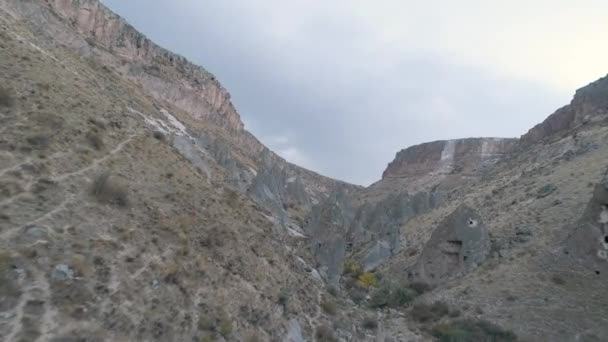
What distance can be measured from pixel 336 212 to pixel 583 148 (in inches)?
945

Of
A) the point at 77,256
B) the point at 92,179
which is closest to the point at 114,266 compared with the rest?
the point at 77,256

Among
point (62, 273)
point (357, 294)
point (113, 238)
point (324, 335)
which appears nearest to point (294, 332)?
point (324, 335)

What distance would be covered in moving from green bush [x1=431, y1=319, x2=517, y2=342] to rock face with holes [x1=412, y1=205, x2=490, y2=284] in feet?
17.3

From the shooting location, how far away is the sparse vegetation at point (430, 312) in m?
22.1

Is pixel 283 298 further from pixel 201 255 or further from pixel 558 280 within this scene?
pixel 558 280

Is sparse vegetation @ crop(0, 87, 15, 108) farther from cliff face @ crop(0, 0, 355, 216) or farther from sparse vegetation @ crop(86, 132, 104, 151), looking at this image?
cliff face @ crop(0, 0, 355, 216)

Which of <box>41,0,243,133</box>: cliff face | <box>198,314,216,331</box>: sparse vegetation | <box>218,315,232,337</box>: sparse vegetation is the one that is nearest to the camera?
→ <box>198,314,216,331</box>: sparse vegetation

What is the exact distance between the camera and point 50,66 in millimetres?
28812

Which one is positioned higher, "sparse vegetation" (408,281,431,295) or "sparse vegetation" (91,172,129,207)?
"sparse vegetation" (91,172,129,207)

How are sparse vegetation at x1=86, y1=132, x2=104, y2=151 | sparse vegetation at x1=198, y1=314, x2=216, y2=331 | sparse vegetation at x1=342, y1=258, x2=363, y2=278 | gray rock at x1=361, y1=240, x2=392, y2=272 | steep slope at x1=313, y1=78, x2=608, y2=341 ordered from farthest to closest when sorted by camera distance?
gray rock at x1=361, y1=240, x2=392, y2=272 → sparse vegetation at x1=342, y1=258, x2=363, y2=278 → sparse vegetation at x1=86, y1=132, x2=104, y2=151 → steep slope at x1=313, y1=78, x2=608, y2=341 → sparse vegetation at x1=198, y1=314, x2=216, y2=331

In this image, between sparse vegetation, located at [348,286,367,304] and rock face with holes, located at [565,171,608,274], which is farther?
Answer: sparse vegetation, located at [348,286,367,304]

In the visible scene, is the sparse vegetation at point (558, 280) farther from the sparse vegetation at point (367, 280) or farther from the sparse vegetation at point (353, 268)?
the sparse vegetation at point (353, 268)

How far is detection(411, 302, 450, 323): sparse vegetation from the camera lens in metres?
22.1

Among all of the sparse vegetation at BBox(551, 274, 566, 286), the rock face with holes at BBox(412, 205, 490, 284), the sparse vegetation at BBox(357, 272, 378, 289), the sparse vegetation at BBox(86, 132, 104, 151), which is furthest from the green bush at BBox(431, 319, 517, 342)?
the sparse vegetation at BBox(86, 132, 104, 151)
